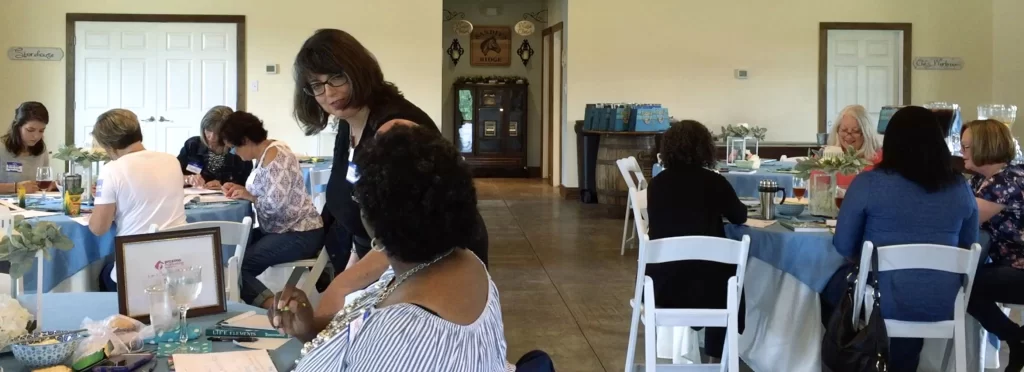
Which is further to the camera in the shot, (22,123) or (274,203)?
(22,123)

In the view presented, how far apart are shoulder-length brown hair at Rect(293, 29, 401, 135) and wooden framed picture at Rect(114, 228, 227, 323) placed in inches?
19.0

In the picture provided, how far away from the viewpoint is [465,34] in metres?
14.4

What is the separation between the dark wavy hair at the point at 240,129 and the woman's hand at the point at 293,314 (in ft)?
10.4

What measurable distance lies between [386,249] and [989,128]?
130 inches

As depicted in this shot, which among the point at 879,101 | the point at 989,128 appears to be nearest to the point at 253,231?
the point at 989,128

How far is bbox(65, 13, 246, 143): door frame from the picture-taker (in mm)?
10766

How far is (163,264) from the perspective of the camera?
2344mm

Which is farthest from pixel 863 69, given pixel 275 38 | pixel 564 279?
pixel 275 38

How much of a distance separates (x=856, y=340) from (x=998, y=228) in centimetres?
114

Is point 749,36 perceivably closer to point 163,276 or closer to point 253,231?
point 253,231

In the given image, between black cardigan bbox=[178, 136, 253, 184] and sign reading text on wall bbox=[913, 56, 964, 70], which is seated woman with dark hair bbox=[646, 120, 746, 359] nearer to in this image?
black cardigan bbox=[178, 136, 253, 184]

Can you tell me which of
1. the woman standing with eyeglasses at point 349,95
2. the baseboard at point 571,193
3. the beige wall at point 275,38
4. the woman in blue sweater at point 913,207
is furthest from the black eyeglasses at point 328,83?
the baseboard at point 571,193

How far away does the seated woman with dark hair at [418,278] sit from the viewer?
1429 millimetres

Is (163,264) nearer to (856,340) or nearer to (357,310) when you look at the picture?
(357,310)
